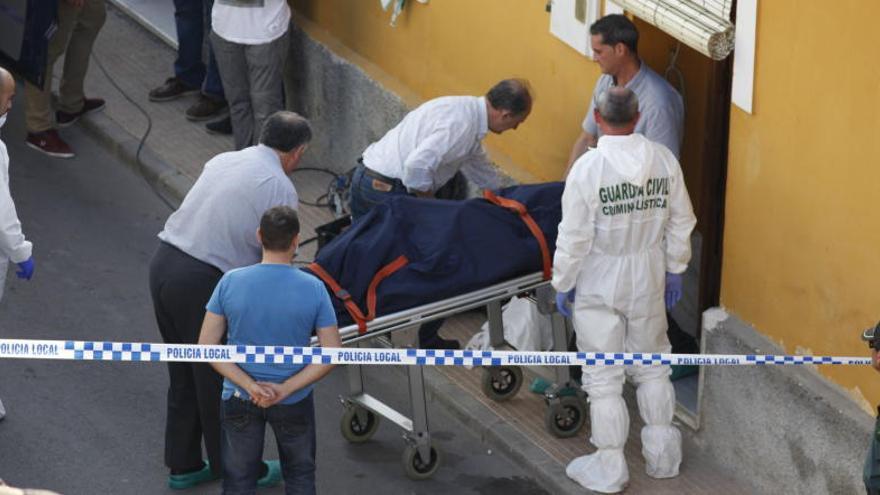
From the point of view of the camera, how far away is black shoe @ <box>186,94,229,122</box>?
12297 mm

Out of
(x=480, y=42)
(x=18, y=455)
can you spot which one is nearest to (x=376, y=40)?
(x=480, y=42)

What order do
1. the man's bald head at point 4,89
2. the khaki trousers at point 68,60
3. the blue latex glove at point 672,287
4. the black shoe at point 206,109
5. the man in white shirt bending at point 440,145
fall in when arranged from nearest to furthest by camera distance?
the blue latex glove at point 672,287 < the man's bald head at point 4,89 < the man in white shirt bending at point 440,145 < the khaki trousers at point 68,60 < the black shoe at point 206,109

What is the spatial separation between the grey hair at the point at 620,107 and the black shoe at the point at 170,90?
6049 mm

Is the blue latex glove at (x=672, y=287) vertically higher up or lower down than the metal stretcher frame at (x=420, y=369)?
higher up

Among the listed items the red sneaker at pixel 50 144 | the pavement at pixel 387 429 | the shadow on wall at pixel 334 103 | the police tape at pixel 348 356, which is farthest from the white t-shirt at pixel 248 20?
the police tape at pixel 348 356

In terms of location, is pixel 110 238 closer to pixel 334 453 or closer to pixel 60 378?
pixel 60 378

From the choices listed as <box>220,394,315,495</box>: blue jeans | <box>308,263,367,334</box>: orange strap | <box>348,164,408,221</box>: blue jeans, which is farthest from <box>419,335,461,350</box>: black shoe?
<box>220,394,315,495</box>: blue jeans

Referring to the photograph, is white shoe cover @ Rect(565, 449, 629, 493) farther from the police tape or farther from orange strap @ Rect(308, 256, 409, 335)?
orange strap @ Rect(308, 256, 409, 335)

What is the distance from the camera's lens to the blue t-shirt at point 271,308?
21.5ft

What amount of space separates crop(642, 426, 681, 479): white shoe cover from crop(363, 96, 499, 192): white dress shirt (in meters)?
1.71

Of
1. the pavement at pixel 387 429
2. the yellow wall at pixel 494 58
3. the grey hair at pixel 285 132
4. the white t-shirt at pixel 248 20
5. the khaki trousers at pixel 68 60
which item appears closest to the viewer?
the grey hair at pixel 285 132

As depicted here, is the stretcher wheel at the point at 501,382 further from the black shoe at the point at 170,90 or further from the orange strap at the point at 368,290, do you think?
the black shoe at the point at 170,90

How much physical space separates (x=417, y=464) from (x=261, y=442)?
127cm

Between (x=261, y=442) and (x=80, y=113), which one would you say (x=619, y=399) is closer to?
(x=261, y=442)
